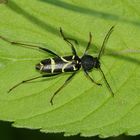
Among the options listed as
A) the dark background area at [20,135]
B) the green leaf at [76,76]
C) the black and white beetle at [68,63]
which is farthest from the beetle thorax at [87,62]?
the dark background area at [20,135]

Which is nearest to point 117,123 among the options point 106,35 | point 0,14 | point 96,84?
point 96,84

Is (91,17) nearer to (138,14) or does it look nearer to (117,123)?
(138,14)

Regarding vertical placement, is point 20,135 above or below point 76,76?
below

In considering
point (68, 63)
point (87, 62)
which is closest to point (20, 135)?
point (68, 63)

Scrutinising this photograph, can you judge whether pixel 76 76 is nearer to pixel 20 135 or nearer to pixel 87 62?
pixel 87 62

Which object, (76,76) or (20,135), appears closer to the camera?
(76,76)

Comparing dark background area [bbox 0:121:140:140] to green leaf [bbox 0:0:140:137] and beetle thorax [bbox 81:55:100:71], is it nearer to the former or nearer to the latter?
beetle thorax [bbox 81:55:100:71]

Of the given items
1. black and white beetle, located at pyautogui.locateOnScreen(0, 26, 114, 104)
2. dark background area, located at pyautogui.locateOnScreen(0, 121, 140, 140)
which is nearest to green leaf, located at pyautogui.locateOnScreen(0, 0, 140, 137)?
black and white beetle, located at pyautogui.locateOnScreen(0, 26, 114, 104)

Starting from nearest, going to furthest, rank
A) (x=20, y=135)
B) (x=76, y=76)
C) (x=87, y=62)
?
(x=76, y=76), (x=87, y=62), (x=20, y=135)

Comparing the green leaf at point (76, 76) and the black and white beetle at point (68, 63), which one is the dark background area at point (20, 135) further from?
the green leaf at point (76, 76)
